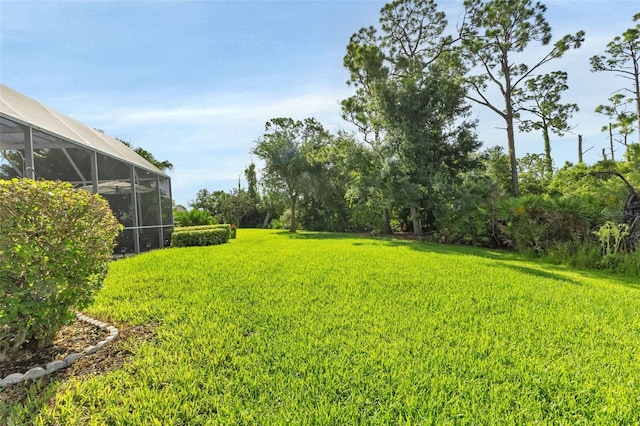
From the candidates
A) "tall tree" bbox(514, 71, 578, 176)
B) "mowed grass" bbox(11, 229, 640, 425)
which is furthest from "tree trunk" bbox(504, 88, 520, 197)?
"mowed grass" bbox(11, 229, 640, 425)

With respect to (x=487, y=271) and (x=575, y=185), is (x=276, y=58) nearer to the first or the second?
(x=487, y=271)

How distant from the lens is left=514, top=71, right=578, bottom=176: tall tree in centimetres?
2034

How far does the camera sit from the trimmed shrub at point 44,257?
8.25 ft

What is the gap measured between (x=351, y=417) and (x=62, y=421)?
181 centimetres

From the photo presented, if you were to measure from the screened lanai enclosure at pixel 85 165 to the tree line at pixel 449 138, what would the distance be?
7.96m

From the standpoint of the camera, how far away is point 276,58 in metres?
9.05

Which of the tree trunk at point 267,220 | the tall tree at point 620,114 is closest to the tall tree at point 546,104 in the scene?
the tall tree at point 620,114

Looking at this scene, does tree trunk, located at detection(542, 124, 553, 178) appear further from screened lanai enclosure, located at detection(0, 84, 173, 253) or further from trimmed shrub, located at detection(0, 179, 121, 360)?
trimmed shrub, located at detection(0, 179, 121, 360)

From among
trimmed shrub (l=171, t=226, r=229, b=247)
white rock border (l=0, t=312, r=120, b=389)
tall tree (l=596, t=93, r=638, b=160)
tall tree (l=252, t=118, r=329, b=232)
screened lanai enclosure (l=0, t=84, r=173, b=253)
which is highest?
tall tree (l=596, t=93, r=638, b=160)

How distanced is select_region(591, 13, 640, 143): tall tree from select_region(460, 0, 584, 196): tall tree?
3.92 m

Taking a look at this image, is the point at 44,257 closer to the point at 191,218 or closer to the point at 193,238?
the point at 193,238

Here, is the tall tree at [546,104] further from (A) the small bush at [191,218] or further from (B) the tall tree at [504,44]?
(A) the small bush at [191,218]

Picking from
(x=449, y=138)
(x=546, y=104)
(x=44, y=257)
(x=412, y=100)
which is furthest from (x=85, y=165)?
(x=546, y=104)

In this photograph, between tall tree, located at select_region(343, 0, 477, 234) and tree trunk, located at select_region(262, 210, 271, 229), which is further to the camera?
tree trunk, located at select_region(262, 210, 271, 229)
